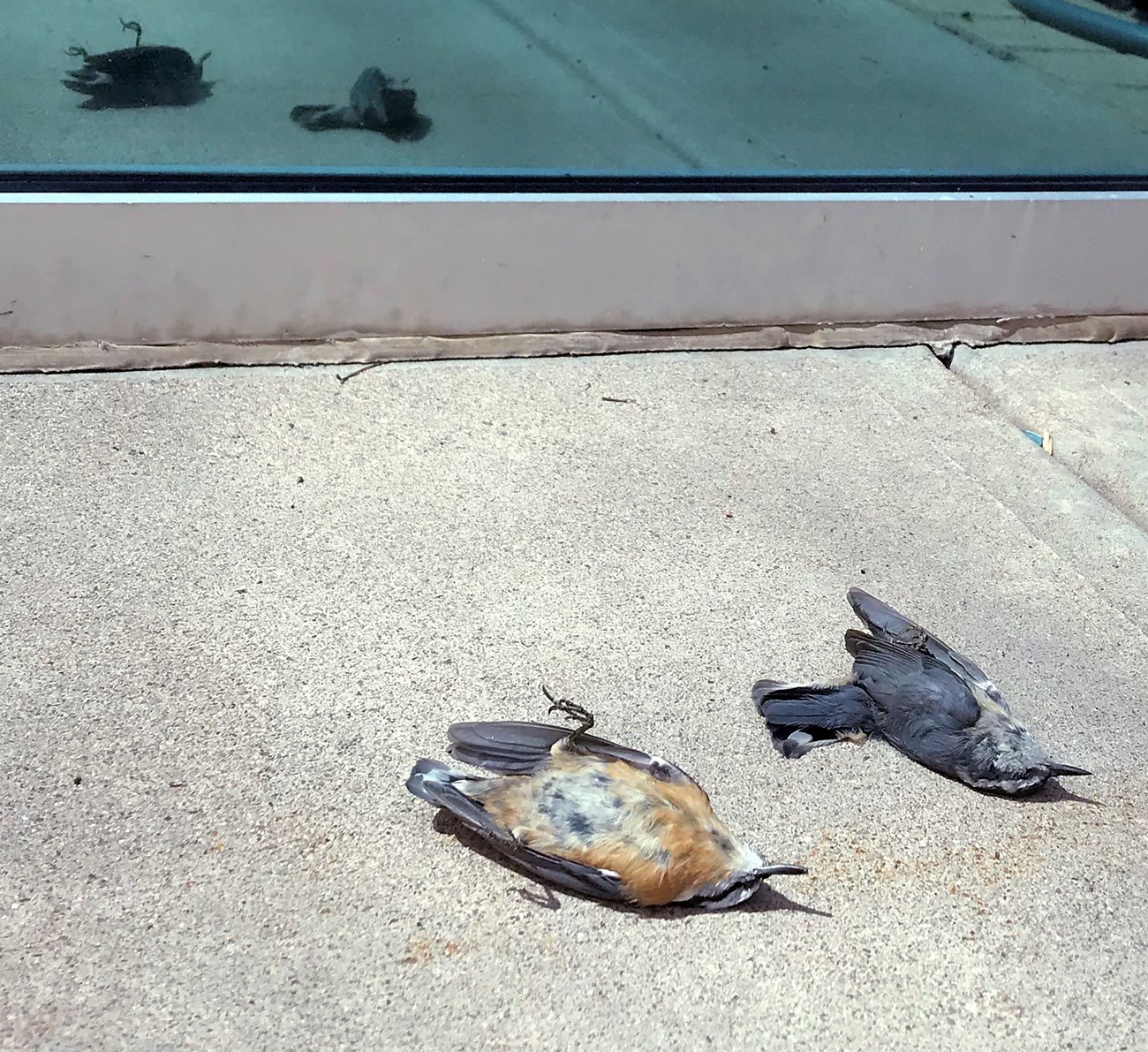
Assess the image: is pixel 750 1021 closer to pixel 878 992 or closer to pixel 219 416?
pixel 878 992

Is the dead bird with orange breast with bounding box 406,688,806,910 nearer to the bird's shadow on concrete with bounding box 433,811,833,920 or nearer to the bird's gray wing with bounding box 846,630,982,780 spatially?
the bird's shadow on concrete with bounding box 433,811,833,920

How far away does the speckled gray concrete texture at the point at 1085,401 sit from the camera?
434 centimetres

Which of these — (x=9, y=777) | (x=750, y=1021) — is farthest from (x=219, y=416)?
(x=750, y=1021)

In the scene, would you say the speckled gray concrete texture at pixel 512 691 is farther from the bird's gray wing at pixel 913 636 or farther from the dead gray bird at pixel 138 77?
the dead gray bird at pixel 138 77

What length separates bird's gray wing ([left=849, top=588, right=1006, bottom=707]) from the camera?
3086mm

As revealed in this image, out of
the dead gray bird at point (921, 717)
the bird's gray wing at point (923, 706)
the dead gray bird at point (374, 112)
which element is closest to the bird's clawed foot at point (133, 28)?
the dead gray bird at point (374, 112)

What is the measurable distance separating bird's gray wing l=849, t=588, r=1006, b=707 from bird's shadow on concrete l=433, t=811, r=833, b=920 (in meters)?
0.86

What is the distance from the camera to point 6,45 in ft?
12.4

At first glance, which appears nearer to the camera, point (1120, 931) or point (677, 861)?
point (677, 861)

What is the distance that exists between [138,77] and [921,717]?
325 cm

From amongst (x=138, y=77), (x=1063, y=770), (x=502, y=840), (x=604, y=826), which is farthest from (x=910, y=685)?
(x=138, y=77)

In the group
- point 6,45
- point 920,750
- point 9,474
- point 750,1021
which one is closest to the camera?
point 750,1021

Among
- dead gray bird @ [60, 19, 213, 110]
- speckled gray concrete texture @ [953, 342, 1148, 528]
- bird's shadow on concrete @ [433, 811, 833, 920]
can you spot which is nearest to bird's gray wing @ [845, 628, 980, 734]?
bird's shadow on concrete @ [433, 811, 833, 920]

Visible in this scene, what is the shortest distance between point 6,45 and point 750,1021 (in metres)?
3.66
